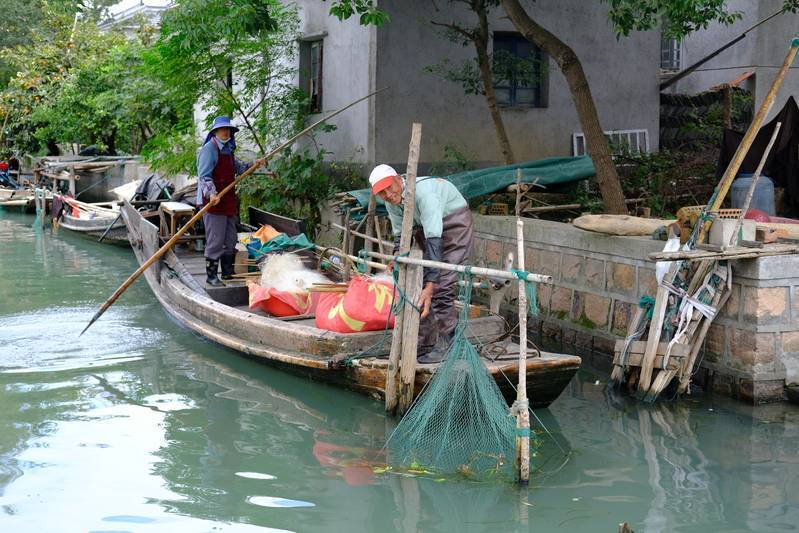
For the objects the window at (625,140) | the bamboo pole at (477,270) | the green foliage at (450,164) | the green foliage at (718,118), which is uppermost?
the green foliage at (718,118)

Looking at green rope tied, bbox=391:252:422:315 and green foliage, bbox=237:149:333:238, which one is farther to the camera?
green foliage, bbox=237:149:333:238

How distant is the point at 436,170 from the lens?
45.8 feet

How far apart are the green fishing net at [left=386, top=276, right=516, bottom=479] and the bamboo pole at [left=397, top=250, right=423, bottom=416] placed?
364 millimetres

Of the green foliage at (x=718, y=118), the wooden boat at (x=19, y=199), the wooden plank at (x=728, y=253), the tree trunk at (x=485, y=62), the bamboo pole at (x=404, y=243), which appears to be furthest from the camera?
the wooden boat at (x=19, y=199)

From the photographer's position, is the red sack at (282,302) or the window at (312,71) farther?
the window at (312,71)

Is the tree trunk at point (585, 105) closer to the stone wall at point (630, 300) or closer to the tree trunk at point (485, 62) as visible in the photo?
the stone wall at point (630, 300)

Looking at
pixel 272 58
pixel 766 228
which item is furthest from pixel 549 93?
pixel 766 228

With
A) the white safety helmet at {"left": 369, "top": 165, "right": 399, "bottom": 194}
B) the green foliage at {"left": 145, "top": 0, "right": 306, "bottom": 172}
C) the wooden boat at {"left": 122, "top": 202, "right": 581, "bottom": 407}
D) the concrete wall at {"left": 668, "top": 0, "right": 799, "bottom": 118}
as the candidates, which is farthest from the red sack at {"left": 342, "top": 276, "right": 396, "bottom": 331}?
the green foliage at {"left": 145, "top": 0, "right": 306, "bottom": 172}

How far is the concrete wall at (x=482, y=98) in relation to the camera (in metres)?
13.8

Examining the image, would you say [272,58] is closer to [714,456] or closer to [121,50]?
[121,50]

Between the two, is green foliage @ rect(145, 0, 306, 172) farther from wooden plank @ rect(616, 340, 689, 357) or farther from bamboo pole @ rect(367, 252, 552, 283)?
bamboo pole @ rect(367, 252, 552, 283)

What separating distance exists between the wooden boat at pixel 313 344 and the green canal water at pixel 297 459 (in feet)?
0.94

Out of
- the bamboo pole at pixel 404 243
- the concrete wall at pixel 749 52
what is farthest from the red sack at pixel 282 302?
the concrete wall at pixel 749 52

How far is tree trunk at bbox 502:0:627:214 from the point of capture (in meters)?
10.7
